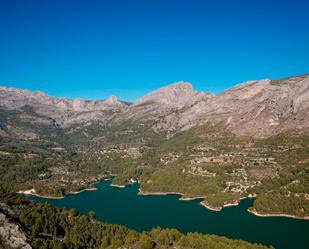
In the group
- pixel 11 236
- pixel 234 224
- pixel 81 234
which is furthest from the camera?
pixel 234 224

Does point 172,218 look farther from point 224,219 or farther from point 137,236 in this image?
point 137,236

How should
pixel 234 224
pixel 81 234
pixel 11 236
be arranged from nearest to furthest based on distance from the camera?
pixel 11 236 < pixel 81 234 < pixel 234 224

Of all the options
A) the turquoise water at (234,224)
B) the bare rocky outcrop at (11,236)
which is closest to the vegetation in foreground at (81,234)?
the bare rocky outcrop at (11,236)

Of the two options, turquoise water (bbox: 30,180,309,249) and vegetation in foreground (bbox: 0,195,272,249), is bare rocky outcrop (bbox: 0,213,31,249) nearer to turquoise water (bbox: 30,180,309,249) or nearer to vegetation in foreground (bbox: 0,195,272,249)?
vegetation in foreground (bbox: 0,195,272,249)

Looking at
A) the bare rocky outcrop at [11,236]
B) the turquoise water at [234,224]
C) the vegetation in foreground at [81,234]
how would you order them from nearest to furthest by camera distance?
the bare rocky outcrop at [11,236], the vegetation in foreground at [81,234], the turquoise water at [234,224]

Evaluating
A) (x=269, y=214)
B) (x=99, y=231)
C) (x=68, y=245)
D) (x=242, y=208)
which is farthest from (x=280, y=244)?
(x=68, y=245)

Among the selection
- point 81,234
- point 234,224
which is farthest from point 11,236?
point 234,224

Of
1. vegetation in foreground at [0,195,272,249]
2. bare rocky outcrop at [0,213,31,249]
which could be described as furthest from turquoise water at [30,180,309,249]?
→ bare rocky outcrop at [0,213,31,249]

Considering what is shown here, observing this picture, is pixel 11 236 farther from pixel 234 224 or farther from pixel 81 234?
pixel 234 224

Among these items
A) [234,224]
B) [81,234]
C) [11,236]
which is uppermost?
[234,224]

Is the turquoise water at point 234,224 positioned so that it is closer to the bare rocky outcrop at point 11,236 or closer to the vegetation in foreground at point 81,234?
the vegetation in foreground at point 81,234

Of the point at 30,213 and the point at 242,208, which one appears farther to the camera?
the point at 242,208
